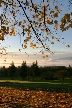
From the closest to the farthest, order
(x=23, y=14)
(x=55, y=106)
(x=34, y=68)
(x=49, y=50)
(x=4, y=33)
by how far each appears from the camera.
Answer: (x=4, y=33), (x=23, y=14), (x=49, y=50), (x=55, y=106), (x=34, y=68)

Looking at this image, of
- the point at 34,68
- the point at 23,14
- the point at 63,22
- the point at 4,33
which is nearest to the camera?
the point at 63,22

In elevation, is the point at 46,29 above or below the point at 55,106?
above

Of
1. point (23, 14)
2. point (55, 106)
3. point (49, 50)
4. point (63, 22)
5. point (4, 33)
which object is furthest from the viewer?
point (55, 106)

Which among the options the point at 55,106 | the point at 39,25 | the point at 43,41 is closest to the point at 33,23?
the point at 39,25

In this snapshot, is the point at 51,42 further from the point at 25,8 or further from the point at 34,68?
the point at 34,68

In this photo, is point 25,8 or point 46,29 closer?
point 25,8

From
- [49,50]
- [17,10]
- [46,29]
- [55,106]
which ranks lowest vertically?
[55,106]

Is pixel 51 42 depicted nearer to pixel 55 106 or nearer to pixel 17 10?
pixel 17 10

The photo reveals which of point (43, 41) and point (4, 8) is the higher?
point (4, 8)

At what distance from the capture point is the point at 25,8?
7.51 meters

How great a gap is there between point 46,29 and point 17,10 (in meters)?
1.02

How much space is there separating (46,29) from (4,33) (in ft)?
4.75

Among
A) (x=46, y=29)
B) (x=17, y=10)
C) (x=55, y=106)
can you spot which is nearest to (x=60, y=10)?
(x=46, y=29)

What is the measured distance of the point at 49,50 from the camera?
27.6 ft
